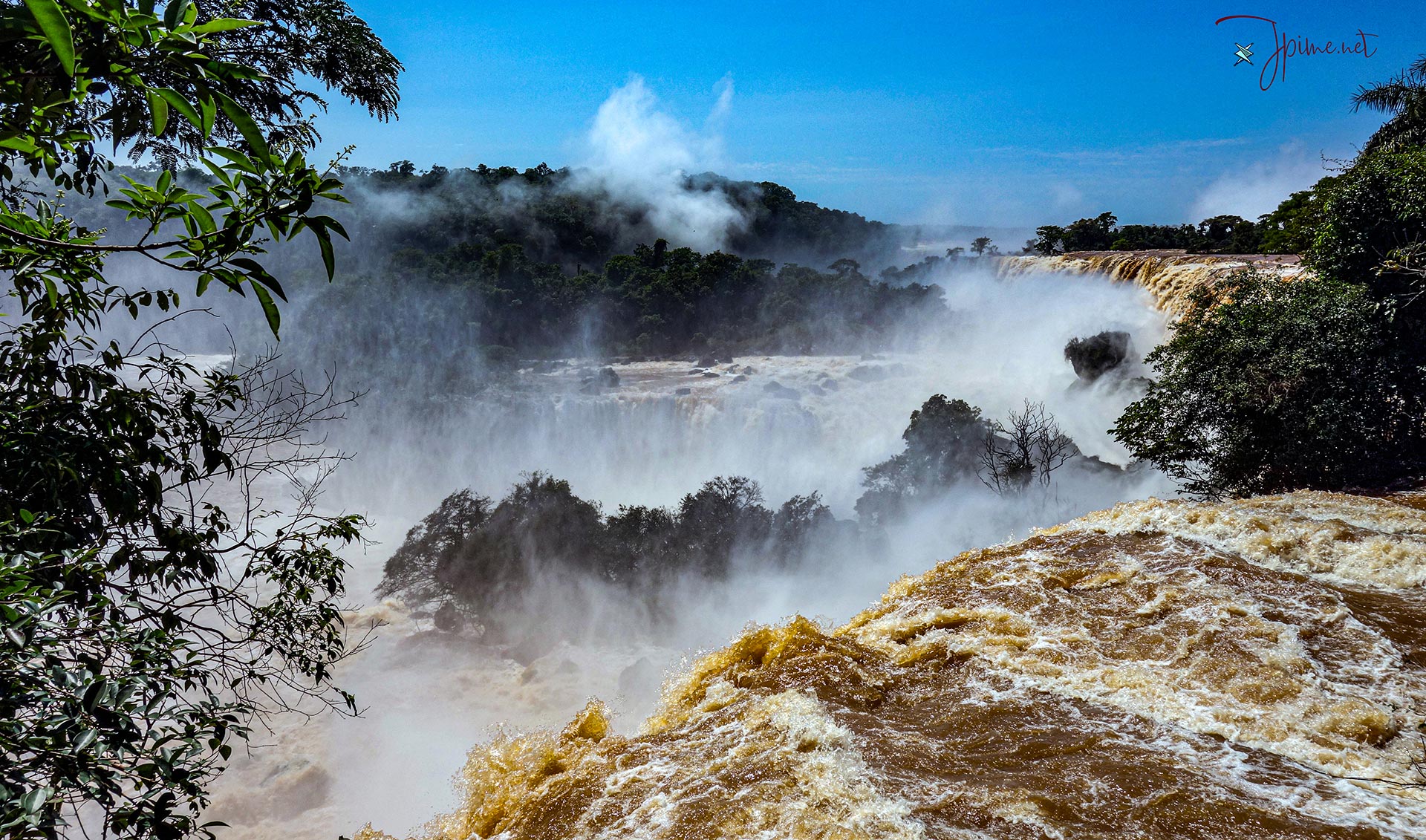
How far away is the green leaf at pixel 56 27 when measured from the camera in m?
1.08

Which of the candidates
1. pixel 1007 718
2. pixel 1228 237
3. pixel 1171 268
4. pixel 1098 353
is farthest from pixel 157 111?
pixel 1228 237

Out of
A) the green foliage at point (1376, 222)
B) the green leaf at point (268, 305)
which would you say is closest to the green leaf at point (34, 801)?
the green leaf at point (268, 305)

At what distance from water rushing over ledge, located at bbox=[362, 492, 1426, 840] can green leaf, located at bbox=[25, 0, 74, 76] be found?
3.70 metres

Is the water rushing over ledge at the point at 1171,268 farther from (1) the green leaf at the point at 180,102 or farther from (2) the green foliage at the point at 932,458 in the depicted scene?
(1) the green leaf at the point at 180,102

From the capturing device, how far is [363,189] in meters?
50.0

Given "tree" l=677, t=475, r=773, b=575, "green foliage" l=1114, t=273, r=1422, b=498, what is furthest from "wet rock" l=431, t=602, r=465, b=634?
"green foliage" l=1114, t=273, r=1422, b=498

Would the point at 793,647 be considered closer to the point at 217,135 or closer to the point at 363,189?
the point at 217,135

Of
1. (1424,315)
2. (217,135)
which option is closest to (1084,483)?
(1424,315)

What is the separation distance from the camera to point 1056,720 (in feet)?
14.7

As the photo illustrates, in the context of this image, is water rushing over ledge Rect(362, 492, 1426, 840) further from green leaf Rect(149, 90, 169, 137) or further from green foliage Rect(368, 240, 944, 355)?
green foliage Rect(368, 240, 944, 355)

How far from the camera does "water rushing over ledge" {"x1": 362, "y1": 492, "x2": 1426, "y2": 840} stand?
3662 mm

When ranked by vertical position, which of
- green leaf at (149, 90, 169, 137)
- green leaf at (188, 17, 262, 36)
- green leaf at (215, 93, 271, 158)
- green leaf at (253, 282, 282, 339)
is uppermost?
green leaf at (188, 17, 262, 36)

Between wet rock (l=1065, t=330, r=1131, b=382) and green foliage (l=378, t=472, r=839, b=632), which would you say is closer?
green foliage (l=378, t=472, r=839, b=632)

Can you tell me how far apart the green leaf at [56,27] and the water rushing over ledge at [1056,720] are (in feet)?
12.2
